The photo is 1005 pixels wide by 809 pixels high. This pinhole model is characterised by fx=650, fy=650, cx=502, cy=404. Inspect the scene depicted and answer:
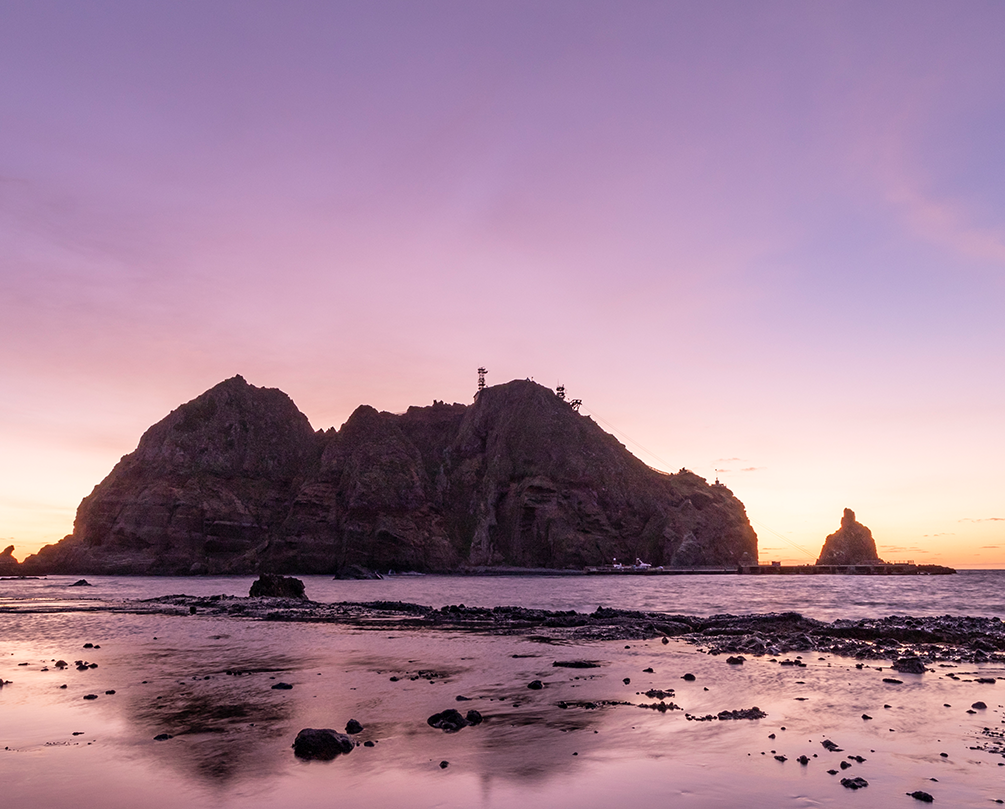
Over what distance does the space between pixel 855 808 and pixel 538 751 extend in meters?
5.71

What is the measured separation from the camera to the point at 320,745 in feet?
41.8

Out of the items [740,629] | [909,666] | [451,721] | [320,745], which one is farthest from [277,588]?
[320,745]

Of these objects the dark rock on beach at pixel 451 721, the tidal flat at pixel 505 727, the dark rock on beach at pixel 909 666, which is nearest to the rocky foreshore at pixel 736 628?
the dark rock on beach at pixel 909 666

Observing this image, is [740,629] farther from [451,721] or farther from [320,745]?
[320,745]

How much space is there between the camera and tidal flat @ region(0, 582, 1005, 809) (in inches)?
424

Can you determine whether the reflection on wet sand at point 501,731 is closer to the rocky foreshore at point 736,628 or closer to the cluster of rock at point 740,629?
the cluster of rock at point 740,629

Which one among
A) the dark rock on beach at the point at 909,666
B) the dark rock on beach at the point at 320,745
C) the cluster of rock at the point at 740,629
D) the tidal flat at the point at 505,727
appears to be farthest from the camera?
the cluster of rock at the point at 740,629

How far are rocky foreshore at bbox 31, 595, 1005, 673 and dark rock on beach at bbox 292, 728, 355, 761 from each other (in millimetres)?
18908

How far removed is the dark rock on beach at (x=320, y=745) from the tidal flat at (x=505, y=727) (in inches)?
8.0

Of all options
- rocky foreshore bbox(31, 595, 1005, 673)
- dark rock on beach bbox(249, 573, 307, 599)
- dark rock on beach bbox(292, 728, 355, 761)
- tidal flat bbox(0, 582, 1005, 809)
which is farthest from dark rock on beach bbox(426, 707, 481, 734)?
dark rock on beach bbox(249, 573, 307, 599)

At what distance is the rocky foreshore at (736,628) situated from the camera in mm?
28219

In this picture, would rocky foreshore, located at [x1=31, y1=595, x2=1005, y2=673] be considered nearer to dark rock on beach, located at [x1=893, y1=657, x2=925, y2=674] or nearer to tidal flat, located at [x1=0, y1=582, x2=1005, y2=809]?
dark rock on beach, located at [x1=893, y1=657, x2=925, y2=674]

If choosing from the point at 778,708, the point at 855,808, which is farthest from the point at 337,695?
the point at 855,808

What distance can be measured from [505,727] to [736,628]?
2586 centimetres
